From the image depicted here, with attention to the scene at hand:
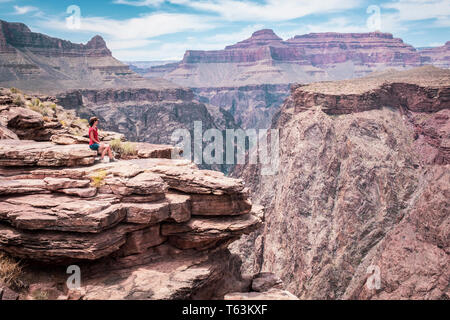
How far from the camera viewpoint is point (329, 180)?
83.9 metres

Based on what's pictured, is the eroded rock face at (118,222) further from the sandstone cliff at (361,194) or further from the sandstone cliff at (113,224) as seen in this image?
the sandstone cliff at (361,194)

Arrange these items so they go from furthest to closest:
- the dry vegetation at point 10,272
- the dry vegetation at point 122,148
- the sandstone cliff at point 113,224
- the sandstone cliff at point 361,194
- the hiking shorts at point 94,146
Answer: the sandstone cliff at point 361,194 → the dry vegetation at point 122,148 → the hiking shorts at point 94,146 → the sandstone cliff at point 113,224 → the dry vegetation at point 10,272

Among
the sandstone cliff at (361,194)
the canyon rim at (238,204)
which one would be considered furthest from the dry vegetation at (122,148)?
the sandstone cliff at (361,194)

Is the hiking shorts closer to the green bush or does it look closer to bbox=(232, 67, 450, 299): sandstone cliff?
the green bush

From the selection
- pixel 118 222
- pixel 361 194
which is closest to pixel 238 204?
pixel 118 222

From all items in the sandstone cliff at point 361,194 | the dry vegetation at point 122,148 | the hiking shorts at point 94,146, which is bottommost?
the sandstone cliff at point 361,194

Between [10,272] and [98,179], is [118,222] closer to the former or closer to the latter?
[98,179]

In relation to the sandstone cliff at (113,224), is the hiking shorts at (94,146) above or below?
above

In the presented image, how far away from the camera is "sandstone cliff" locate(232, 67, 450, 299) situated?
208 ft

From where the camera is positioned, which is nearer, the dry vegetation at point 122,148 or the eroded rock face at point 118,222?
the eroded rock face at point 118,222

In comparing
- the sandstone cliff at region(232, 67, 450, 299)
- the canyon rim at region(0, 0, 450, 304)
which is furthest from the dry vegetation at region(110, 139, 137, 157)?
the sandstone cliff at region(232, 67, 450, 299)

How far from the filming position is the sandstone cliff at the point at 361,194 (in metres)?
63.5
